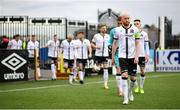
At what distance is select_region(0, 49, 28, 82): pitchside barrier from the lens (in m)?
23.8

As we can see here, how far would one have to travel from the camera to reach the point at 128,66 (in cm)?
1431

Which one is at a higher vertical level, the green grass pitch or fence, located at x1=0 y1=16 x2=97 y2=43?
fence, located at x1=0 y1=16 x2=97 y2=43

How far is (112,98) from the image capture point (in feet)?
51.6

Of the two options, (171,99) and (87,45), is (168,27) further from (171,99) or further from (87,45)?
(171,99)

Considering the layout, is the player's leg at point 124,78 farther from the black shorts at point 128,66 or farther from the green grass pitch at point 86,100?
the green grass pitch at point 86,100

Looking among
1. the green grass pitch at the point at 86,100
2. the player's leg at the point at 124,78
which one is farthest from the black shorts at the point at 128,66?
the green grass pitch at the point at 86,100

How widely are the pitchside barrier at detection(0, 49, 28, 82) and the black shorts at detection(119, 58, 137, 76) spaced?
34.8ft

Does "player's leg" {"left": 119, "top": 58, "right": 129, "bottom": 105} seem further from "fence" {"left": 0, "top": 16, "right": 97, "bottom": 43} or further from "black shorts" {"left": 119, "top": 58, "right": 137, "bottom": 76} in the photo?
"fence" {"left": 0, "top": 16, "right": 97, "bottom": 43}

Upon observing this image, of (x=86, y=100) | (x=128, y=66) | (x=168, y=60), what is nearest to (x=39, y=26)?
(x=168, y=60)

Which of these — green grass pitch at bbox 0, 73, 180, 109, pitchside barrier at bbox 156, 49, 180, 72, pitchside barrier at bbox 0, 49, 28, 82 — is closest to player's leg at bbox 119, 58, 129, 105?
green grass pitch at bbox 0, 73, 180, 109

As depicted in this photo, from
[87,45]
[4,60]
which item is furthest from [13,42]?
[87,45]

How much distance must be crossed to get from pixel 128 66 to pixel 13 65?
1094 centimetres

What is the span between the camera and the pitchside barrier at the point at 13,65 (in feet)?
78.2

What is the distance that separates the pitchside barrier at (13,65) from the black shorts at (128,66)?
1062 cm
